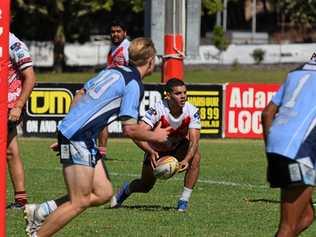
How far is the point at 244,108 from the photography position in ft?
81.6

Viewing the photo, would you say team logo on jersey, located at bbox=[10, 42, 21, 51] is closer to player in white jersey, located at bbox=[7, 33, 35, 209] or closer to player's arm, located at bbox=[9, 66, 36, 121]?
player in white jersey, located at bbox=[7, 33, 35, 209]

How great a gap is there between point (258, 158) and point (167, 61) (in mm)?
2474

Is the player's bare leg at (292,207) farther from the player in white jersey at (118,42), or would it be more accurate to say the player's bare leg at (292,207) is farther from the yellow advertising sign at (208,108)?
the yellow advertising sign at (208,108)

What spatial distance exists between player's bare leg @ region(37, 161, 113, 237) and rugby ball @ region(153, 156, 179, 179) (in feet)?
7.95

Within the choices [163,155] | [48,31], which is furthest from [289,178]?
[48,31]

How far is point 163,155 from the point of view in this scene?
1213 centimetres

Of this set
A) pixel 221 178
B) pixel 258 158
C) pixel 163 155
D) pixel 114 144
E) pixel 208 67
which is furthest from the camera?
pixel 208 67

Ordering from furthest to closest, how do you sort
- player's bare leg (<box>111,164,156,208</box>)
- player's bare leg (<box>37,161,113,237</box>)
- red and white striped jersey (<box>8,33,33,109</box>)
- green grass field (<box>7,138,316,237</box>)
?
1. player's bare leg (<box>111,164,156,208</box>)
2. red and white striped jersey (<box>8,33,33,109</box>)
3. green grass field (<box>7,138,316,237</box>)
4. player's bare leg (<box>37,161,113,237</box>)

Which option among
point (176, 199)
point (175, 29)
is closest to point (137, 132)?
point (176, 199)

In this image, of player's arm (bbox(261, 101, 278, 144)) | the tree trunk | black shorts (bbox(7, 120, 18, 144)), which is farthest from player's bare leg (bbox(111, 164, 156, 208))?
the tree trunk

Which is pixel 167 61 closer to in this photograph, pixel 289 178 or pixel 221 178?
pixel 221 178

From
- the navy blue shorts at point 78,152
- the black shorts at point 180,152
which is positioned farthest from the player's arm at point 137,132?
the black shorts at point 180,152

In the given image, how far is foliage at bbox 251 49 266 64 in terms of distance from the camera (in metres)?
71.6

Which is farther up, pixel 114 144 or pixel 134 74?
pixel 134 74
